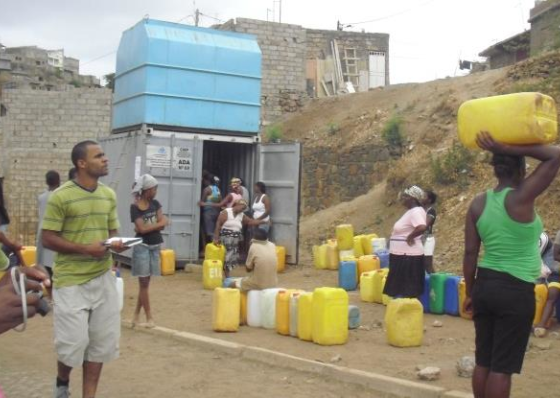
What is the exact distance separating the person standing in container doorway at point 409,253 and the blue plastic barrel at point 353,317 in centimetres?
58

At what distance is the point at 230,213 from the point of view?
40.4 ft

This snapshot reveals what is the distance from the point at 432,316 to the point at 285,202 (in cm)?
496

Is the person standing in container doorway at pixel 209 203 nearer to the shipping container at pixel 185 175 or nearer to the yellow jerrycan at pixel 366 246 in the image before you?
the shipping container at pixel 185 175

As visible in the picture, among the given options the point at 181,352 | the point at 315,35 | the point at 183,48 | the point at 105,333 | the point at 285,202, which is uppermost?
the point at 315,35

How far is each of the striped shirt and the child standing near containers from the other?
2.72 meters

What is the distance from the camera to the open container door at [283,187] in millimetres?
13469

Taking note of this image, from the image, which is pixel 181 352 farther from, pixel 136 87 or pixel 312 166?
pixel 312 166

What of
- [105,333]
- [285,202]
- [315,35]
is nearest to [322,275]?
[285,202]

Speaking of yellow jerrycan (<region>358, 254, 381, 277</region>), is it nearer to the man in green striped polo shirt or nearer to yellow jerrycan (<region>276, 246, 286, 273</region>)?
yellow jerrycan (<region>276, 246, 286, 273</region>)

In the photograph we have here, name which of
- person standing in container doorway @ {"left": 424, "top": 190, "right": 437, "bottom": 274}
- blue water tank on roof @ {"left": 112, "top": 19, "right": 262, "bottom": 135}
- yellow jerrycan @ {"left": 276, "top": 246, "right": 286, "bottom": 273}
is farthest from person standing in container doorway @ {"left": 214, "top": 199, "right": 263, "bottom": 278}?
person standing in container doorway @ {"left": 424, "top": 190, "right": 437, "bottom": 274}

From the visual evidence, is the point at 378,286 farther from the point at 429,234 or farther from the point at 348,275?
the point at 348,275

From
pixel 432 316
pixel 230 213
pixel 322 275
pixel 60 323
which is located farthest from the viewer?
pixel 322 275

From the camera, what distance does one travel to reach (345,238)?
13531 mm

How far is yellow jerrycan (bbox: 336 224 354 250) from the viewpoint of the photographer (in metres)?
13.5
